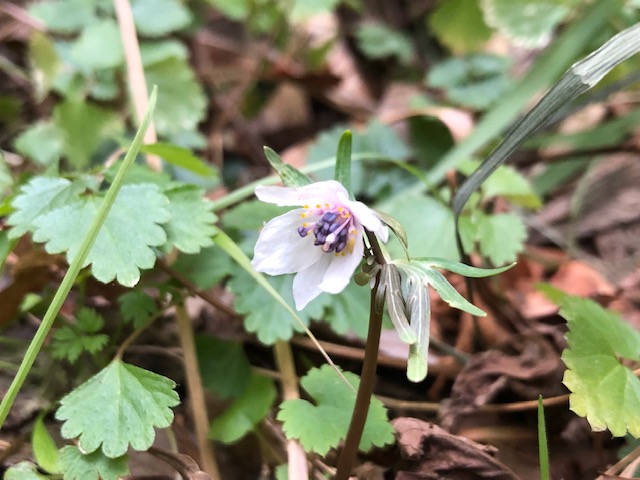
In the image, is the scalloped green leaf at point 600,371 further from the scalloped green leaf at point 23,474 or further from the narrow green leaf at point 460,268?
the scalloped green leaf at point 23,474

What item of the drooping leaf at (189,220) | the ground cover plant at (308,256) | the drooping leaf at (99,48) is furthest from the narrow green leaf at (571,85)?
the drooping leaf at (99,48)

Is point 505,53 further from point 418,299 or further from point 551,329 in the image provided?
point 418,299

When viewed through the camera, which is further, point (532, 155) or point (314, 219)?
point (532, 155)

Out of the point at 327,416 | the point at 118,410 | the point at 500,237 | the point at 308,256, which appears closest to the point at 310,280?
the point at 308,256

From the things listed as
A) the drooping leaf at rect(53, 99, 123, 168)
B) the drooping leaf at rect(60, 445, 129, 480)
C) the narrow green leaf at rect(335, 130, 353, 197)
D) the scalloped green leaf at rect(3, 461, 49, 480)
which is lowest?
the scalloped green leaf at rect(3, 461, 49, 480)

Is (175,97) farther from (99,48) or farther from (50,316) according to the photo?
(50,316)

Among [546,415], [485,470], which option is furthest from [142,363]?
[546,415]

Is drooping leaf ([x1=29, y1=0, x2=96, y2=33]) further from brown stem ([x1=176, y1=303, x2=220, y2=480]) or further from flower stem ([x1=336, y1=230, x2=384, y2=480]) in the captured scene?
flower stem ([x1=336, y1=230, x2=384, y2=480])

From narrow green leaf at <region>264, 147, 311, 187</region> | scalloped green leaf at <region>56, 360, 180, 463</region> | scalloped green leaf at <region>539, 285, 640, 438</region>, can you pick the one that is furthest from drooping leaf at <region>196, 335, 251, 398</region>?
scalloped green leaf at <region>539, 285, 640, 438</region>
